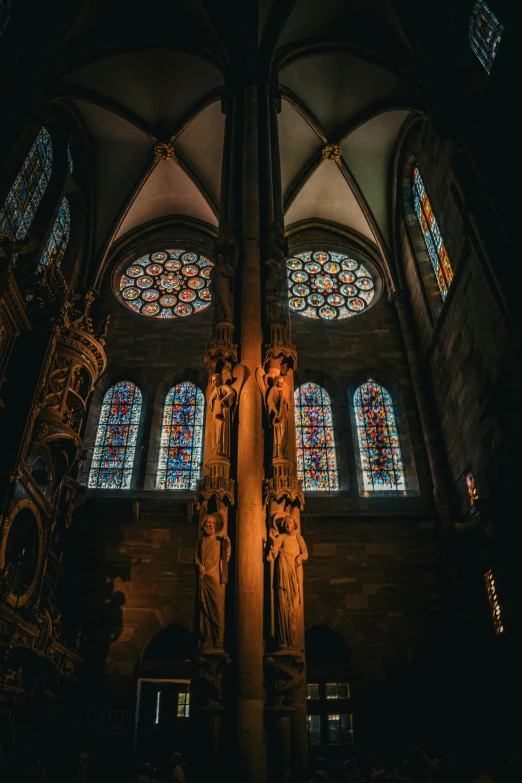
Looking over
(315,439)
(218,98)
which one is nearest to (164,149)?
(218,98)

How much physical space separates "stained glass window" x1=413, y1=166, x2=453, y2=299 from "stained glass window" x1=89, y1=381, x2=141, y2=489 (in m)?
8.04

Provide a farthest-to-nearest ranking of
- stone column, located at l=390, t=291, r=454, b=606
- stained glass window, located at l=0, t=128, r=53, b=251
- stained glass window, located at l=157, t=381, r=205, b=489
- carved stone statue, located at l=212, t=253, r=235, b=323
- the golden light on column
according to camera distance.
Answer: stained glass window, located at l=157, t=381, r=205, b=489 → stained glass window, located at l=0, t=128, r=53, b=251 → stone column, located at l=390, t=291, r=454, b=606 → the golden light on column → carved stone statue, located at l=212, t=253, r=235, b=323

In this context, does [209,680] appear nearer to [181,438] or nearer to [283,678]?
[283,678]

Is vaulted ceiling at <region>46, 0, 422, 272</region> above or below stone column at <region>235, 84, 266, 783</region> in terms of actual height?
above

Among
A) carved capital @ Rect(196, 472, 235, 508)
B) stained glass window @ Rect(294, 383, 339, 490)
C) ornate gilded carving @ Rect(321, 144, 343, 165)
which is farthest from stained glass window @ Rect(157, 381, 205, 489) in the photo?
ornate gilded carving @ Rect(321, 144, 343, 165)

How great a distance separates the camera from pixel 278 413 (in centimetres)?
689

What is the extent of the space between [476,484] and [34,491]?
8.09 meters

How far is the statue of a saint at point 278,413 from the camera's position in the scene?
6707 mm

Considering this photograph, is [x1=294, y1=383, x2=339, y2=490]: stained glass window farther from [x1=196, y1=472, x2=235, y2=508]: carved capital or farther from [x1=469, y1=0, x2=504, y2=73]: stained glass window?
[x1=469, y1=0, x2=504, y2=73]: stained glass window

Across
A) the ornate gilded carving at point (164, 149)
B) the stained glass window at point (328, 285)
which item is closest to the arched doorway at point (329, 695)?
the stained glass window at point (328, 285)

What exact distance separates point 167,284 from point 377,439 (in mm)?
7723

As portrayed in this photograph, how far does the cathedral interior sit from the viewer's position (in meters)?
6.67

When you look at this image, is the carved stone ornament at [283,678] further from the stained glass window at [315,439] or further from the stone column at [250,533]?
the stained glass window at [315,439]

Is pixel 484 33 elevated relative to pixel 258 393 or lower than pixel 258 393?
elevated
